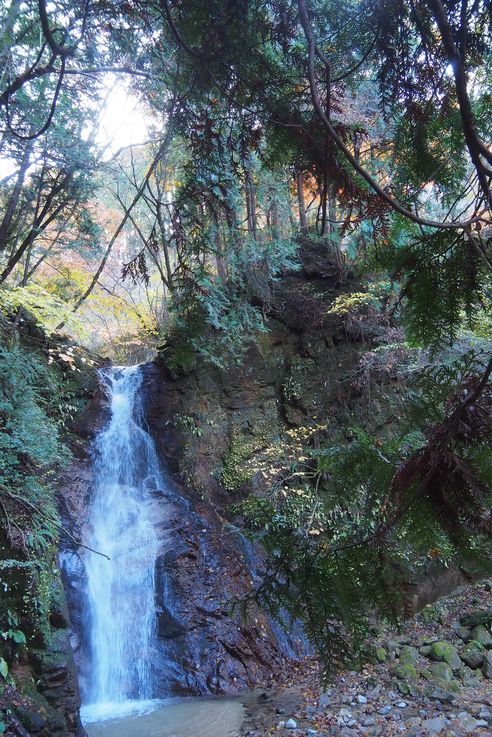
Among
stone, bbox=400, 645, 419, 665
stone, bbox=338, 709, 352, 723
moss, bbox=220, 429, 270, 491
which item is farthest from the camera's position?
moss, bbox=220, 429, 270, 491

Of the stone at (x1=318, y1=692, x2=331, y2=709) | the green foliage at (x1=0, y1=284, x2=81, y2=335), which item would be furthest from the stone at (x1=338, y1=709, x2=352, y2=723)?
the green foliage at (x1=0, y1=284, x2=81, y2=335)

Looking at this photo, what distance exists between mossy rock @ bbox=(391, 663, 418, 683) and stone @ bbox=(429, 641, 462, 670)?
1.56 feet

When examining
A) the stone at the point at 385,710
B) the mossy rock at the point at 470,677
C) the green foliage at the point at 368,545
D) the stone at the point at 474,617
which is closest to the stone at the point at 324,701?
the stone at the point at 385,710

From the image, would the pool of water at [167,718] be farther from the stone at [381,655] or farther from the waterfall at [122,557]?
the stone at [381,655]

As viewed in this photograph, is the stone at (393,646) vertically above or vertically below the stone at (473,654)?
below

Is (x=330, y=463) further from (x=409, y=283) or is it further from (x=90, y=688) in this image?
(x=90, y=688)

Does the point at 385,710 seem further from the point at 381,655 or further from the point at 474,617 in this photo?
the point at 474,617

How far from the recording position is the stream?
5.60m

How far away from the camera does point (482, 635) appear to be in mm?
6930

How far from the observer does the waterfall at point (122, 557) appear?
263 inches

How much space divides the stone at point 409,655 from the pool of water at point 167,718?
96.7 inches

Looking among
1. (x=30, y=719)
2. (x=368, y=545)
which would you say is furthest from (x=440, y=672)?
(x=368, y=545)

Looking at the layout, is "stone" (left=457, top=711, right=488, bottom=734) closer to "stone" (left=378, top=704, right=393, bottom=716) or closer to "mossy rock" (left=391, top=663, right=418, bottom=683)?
"stone" (left=378, top=704, right=393, bottom=716)

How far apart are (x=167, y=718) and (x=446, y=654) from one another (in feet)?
12.8
